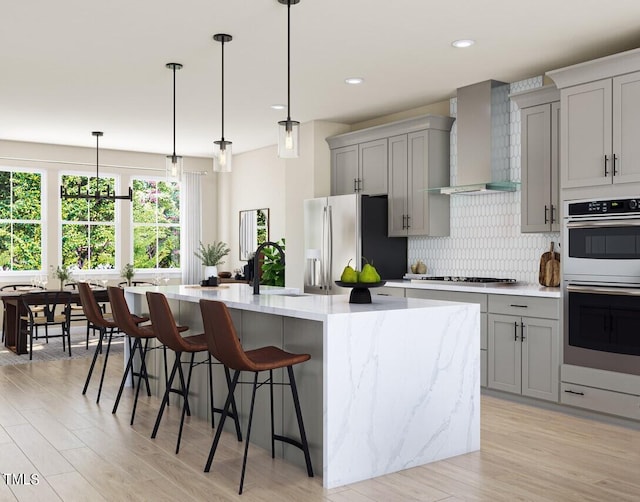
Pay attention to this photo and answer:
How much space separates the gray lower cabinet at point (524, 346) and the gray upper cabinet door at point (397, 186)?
1669 mm

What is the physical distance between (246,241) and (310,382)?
6751 millimetres

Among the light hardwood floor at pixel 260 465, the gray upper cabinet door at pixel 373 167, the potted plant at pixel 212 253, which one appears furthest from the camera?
the potted plant at pixel 212 253

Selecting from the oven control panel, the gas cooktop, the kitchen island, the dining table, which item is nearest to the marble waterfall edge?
the kitchen island

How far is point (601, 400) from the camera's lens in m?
4.46

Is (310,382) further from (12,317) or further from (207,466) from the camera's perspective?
(12,317)

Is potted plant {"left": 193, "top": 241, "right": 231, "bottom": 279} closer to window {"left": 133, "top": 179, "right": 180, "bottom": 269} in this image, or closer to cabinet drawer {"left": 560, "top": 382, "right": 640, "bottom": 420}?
window {"left": 133, "top": 179, "right": 180, "bottom": 269}

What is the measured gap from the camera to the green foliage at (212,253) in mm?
10023

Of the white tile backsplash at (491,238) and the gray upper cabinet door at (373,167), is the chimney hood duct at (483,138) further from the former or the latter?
the gray upper cabinet door at (373,167)

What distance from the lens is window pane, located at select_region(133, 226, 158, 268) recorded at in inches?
395

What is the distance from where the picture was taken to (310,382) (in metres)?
3.42

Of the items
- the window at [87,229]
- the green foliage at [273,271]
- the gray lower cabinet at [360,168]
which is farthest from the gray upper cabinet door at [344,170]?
the window at [87,229]

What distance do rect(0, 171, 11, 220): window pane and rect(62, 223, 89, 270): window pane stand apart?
777mm

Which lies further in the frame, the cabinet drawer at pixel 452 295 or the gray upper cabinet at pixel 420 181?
the gray upper cabinet at pixel 420 181

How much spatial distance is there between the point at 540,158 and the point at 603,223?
97 cm
